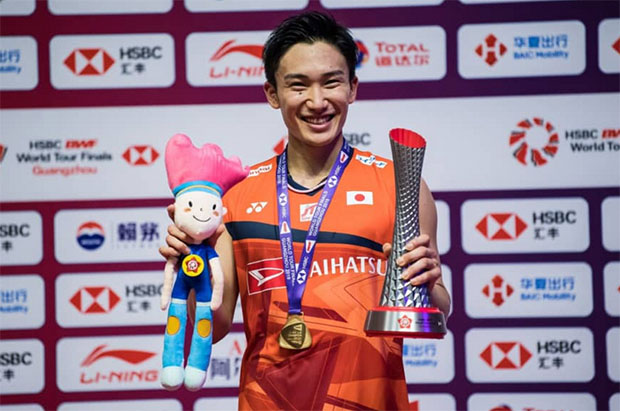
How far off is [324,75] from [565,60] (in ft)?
6.49

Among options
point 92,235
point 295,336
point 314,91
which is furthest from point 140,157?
point 295,336

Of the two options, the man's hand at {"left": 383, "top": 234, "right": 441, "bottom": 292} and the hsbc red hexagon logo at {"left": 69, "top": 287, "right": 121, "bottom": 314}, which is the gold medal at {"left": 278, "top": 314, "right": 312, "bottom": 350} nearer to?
the man's hand at {"left": 383, "top": 234, "right": 441, "bottom": 292}

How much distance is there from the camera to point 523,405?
11.0 feet

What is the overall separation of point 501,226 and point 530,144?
1.26 feet

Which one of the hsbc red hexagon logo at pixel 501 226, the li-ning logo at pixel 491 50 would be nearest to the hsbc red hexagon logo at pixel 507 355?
the hsbc red hexagon logo at pixel 501 226

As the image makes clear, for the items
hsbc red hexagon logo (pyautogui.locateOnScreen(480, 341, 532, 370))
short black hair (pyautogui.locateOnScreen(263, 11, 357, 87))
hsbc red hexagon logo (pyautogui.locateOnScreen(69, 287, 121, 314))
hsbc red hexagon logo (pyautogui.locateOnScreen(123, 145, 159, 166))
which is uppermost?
short black hair (pyautogui.locateOnScreen(263, 11, 357, 87))

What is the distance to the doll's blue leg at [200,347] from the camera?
63.4 inches

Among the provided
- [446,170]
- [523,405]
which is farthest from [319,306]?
[523,405]

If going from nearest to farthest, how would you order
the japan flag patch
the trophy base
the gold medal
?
1. the trophy base
2. the gold medal
3. the japan flag patch

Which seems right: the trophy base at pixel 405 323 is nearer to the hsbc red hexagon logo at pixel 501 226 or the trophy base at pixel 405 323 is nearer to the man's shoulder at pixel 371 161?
the man's shoulder at pixel 371 161

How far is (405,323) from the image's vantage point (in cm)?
152

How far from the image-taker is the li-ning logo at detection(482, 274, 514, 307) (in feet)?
10.9

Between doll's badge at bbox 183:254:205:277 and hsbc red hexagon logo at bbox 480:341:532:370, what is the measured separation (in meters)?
2.07

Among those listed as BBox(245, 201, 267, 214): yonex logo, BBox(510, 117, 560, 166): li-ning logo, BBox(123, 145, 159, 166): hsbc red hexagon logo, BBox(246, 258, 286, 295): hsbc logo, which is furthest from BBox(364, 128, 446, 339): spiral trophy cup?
BBox(123, 145, 159, 166): hsbc red hexagon logo
